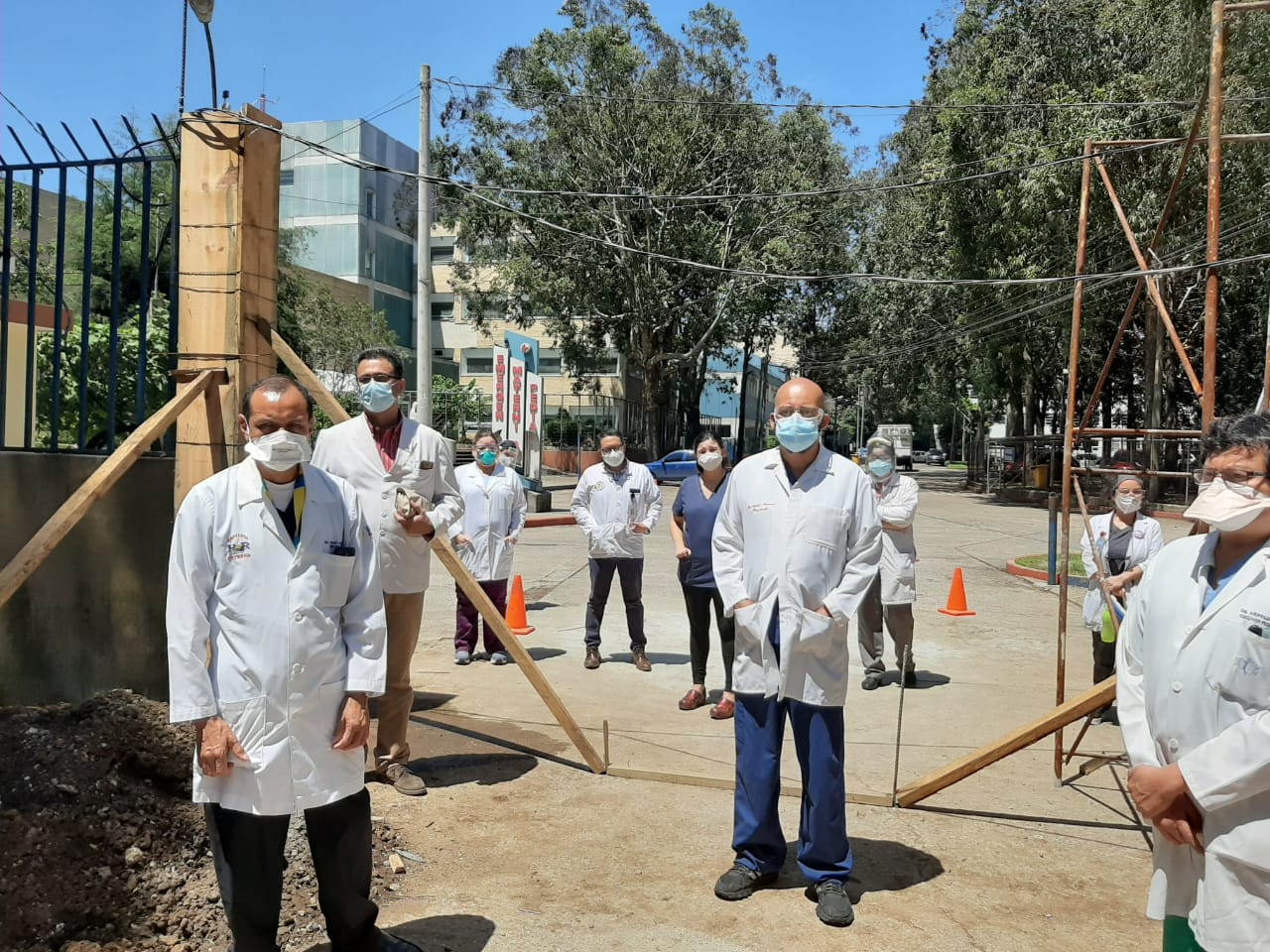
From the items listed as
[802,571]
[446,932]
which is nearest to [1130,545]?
[802,571]

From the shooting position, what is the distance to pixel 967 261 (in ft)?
88.1

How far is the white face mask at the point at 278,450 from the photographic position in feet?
Answer: 10.3

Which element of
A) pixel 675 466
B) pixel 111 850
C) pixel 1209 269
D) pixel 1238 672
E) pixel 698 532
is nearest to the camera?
pixel 1238 672

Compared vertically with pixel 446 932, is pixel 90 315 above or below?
above

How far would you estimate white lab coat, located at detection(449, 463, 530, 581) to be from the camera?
889cm

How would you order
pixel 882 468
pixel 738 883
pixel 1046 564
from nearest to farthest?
pixel 738 883 < pixel 882 468 < pixel 1046 564

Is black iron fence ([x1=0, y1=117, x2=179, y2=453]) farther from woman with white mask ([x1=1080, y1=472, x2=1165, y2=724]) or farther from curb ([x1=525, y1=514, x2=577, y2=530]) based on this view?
curb ([x1=525, y1=514, x2=577, y2=530])

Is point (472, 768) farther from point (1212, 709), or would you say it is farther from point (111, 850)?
point (1212, 709)

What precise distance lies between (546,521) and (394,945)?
59.2 feet

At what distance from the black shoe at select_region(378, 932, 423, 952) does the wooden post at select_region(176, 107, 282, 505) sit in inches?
Result: 104

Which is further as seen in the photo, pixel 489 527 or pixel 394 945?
pixel 489 527

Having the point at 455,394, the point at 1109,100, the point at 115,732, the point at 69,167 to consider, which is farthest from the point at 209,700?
the point at 455,394

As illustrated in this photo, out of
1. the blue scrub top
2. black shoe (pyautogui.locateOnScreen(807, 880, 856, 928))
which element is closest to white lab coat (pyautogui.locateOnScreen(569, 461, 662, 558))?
the blue scrub top

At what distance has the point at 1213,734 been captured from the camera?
262 centimetres
